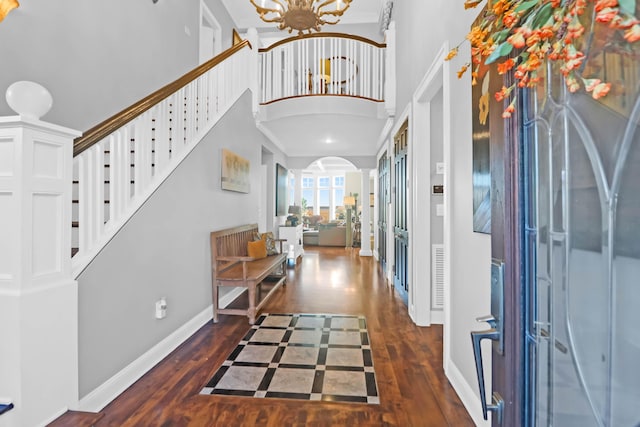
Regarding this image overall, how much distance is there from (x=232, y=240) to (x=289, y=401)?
94.0 inches

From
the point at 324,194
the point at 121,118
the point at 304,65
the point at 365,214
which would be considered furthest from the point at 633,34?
the point at 324,194

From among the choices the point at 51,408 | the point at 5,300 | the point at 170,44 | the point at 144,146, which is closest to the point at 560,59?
the point at 5,300

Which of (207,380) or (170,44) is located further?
(170,44)

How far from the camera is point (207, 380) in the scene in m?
2.19

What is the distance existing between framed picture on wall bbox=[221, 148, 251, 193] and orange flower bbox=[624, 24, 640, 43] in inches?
145

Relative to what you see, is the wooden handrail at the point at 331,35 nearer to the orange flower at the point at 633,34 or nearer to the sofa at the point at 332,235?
the orange flower at the point at 633,34

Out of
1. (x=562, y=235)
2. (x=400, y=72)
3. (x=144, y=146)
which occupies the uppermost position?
(x=400, y=72)

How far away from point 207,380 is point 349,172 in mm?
13007

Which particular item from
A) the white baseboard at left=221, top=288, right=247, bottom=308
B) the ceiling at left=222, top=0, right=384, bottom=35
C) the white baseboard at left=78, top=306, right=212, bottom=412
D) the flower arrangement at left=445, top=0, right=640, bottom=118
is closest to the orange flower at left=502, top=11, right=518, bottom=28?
the flower arrangement at left=445, top=0, right=640, bottom=118

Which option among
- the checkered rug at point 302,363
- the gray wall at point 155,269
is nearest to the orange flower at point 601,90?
the checkered rug at point 302,363

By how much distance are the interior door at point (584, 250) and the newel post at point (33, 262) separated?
1734mm

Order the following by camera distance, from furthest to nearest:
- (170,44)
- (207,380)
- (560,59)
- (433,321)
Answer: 1. (170,44)
2. (433,321)
3. (207,380)
4. (560,59)

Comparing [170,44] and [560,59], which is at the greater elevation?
[170,44]

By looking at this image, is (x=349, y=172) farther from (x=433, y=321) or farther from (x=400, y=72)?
(x=433, y=321)
